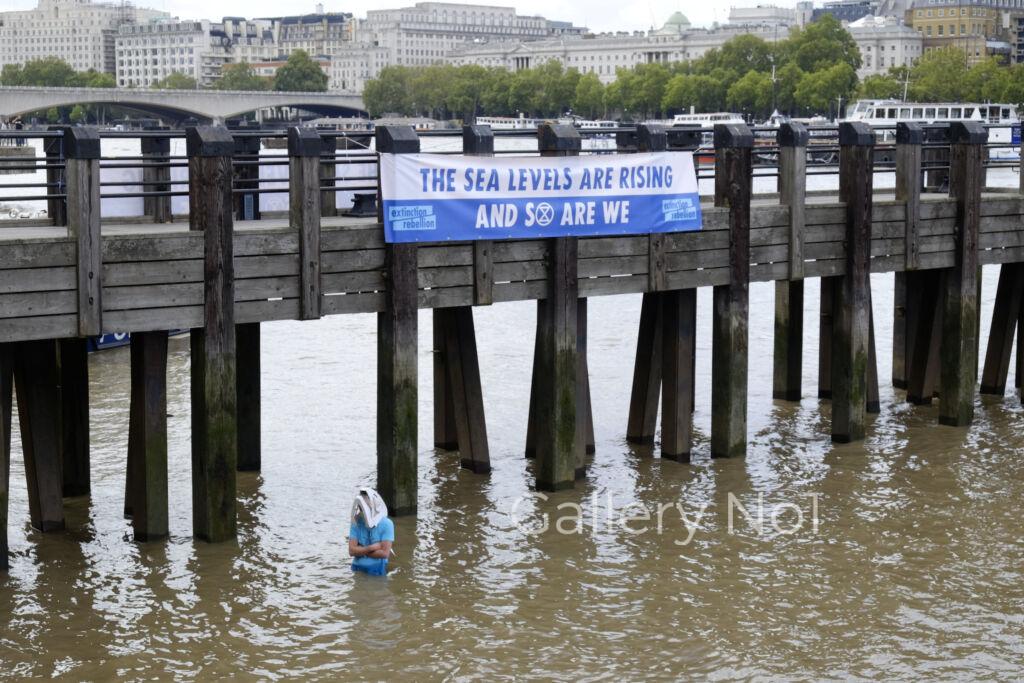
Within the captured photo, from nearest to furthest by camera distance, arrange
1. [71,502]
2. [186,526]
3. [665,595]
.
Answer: [665,595]
[186,526]
[71,502]

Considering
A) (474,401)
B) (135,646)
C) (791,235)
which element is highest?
(791,235)

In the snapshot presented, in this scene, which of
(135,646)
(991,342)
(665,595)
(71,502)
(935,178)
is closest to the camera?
(135,646)

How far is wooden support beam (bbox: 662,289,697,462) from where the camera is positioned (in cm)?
1603

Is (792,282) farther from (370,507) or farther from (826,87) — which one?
(826,87)

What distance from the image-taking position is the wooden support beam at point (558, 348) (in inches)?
580

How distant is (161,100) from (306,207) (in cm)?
10916

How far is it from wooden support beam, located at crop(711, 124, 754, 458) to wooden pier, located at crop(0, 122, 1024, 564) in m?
0.02

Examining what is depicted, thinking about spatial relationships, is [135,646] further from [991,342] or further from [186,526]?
[991,342]

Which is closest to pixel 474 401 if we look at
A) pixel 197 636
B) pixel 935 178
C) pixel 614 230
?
pixel 614 230

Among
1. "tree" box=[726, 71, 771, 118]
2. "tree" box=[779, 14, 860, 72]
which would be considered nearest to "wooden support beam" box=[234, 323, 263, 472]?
"tree" box=[726, 71, 771, 118]

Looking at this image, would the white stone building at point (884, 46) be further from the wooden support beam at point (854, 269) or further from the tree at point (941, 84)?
the wooden support beam at point (854, 269)

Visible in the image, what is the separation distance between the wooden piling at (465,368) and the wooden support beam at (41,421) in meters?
3.78

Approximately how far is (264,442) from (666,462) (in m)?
4.81

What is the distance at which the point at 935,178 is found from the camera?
74.0 ft
